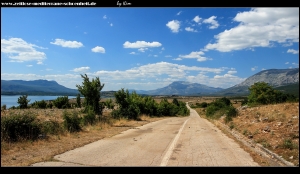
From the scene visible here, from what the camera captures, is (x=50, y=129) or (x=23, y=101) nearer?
(x=50, y=129)

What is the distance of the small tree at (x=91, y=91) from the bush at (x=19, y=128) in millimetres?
10325

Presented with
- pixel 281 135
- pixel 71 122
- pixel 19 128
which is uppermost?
pixel 19 128

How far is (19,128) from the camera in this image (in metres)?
11.7

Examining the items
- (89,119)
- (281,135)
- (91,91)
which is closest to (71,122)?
(89,119)

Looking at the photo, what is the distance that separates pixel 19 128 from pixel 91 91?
11644 millimetres

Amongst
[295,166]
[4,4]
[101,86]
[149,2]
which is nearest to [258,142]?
[295,166]

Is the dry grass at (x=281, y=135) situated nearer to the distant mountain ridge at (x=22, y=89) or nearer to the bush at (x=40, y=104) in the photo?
the distant mountain ridge at (x=22, y=89)

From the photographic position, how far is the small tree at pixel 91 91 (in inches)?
908

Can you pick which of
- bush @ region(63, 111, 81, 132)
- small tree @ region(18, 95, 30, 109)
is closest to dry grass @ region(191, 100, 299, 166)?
bush @ region(63, 111, 81, 132)

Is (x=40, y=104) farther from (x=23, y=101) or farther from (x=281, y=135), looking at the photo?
(x=281, y=135)

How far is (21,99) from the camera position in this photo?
4616cm

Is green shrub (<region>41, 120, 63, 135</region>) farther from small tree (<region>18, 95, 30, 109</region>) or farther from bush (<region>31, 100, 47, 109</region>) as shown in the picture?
bush (<region>31, 100, 47, 109</region>)

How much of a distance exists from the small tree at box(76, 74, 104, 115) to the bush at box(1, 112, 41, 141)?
407 inches
